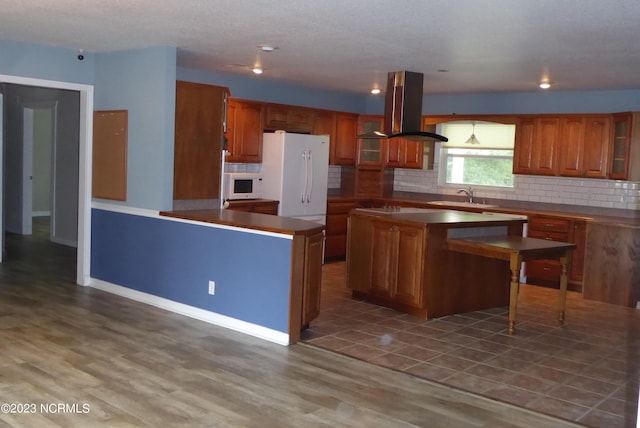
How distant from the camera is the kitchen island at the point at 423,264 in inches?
233

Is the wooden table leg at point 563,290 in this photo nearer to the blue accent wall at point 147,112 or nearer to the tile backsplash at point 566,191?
the tile backsplash at point 566,191

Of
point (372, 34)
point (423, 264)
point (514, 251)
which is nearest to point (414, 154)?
point (423, 264)

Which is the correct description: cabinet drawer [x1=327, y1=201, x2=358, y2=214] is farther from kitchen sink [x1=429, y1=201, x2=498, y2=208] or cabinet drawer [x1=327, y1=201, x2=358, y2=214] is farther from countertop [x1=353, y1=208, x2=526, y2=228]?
countertop [x1=353, y1=208, x2=526, y2=228]

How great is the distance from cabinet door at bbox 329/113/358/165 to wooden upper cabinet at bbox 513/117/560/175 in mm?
2359

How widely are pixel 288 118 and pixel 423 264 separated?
3.51m

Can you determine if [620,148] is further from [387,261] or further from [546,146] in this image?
[387,261]

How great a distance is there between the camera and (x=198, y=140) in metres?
6.24

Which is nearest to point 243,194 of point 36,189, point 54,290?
point 54,290

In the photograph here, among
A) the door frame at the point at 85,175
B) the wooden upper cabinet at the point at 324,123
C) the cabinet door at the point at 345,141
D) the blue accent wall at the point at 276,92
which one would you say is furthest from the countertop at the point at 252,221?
the cabinet door at the point at 345,141

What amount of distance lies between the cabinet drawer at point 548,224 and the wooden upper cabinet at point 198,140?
3834 millimetres

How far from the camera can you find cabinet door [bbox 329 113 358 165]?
9.26 m

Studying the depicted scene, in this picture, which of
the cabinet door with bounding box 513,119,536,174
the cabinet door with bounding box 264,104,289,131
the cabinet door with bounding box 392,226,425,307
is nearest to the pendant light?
the cabinet door with bounding box 513,119,536,174

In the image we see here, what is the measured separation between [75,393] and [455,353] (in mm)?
2737

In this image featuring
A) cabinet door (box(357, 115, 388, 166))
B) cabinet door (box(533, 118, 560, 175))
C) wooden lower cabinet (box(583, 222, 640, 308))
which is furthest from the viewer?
cabinet door (box(357, 115, 388, 166))
